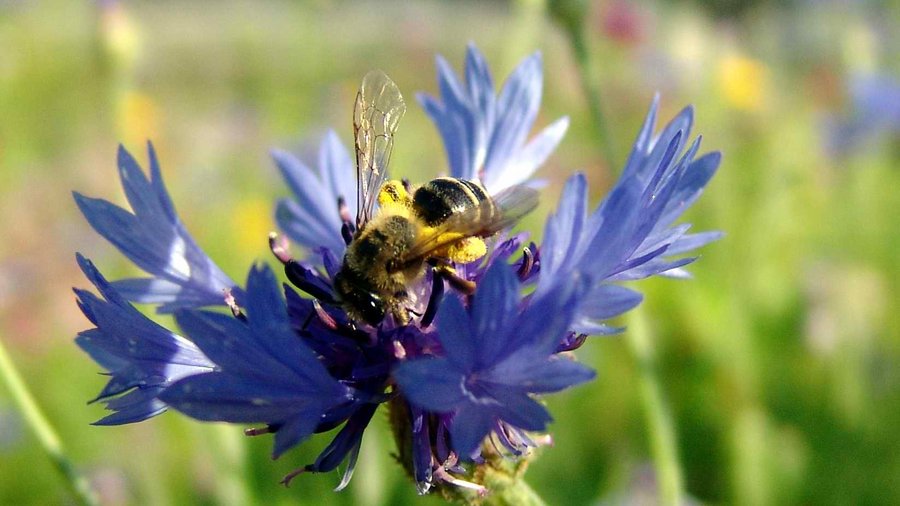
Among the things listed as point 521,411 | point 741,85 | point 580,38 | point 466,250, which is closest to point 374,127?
point 466,250

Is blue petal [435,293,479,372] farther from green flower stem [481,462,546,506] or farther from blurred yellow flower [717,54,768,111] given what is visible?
blurred yellow flower [717,54,768,111]

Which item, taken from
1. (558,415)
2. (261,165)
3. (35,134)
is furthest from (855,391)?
(35,134)

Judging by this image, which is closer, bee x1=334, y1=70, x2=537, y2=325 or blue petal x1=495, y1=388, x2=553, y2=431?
blue petal x1=495, y1=388, x2=553, y2=431

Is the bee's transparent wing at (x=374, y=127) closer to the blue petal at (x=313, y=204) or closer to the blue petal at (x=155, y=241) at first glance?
the blue petal at (x=313, y=204)

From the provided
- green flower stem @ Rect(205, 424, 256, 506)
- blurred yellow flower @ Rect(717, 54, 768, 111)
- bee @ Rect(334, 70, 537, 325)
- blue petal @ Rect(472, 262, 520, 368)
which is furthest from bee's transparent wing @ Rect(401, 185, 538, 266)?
blurred yellow flower @ Rect(717, 54, 768, 111)

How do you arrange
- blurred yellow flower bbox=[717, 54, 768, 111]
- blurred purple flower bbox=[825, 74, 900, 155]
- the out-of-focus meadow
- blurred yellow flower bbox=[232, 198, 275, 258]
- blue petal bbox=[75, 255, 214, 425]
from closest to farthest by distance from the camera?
blue petal bbox=[75, 255, 214, 425] → the out-of-focus meadow → blurred purple flower bbox=[825, 74, 900, 155] → blurred yellow flower bbox=[232, 198, 275, 258] → blurred yellow flower bbox=[717, 54, 768, 111]

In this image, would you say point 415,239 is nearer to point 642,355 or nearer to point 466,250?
point 466,250
